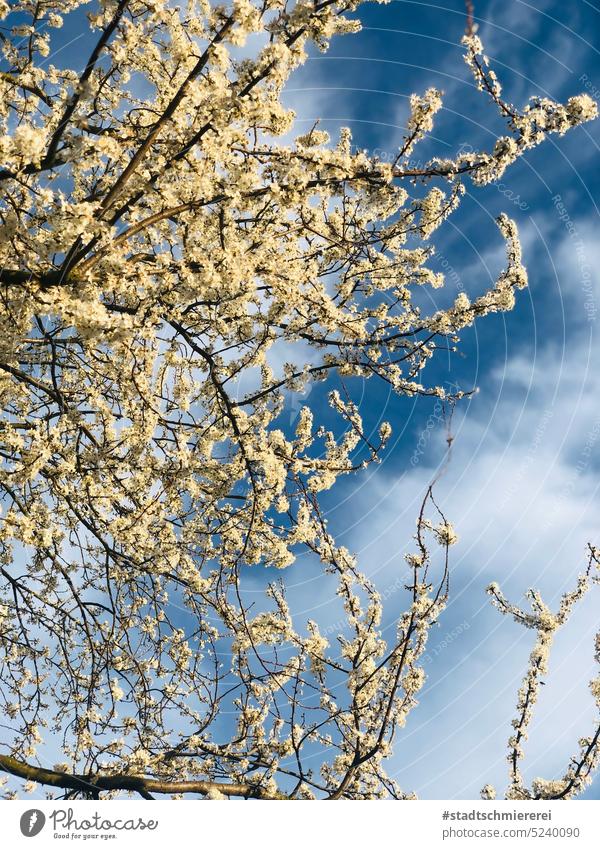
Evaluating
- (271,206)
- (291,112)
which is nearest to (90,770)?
(271,206)

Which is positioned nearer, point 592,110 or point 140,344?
point 592,110

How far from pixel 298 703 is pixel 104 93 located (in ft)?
23.0

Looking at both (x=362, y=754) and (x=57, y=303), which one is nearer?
(x=57, y=303)

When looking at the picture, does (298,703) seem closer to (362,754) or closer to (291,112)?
(362,754)

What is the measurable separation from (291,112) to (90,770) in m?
6.66

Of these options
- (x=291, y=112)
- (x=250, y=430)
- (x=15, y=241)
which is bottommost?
(x=250, y=430)

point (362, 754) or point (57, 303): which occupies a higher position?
point (57, 303)

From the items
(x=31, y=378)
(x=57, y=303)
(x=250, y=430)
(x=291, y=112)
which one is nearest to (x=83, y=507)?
(x=31, y=378)

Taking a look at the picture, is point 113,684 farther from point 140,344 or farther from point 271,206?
point 271,206

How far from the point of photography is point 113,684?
7.58 meters

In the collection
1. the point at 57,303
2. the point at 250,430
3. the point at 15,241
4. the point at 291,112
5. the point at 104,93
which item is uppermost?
the point at 104,93
